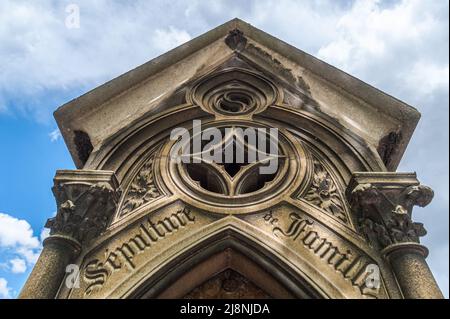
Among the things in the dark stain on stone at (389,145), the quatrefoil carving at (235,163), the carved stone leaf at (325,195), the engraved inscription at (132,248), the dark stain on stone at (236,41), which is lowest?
the engraved inscription at (132,248)

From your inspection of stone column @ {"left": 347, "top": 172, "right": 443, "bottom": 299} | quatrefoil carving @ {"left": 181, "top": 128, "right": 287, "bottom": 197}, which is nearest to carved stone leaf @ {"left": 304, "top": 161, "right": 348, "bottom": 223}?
stone column @ {"left": 347, "top": 172, "right": 443, "bottom": 299}

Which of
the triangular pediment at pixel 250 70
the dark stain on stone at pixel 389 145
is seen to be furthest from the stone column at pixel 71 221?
the dark stain on stone at pixel 389 145

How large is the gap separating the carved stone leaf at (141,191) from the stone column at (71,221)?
17 cm

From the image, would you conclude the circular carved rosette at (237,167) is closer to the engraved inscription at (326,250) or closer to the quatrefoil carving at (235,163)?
the quatrefoil carving at (235,163)

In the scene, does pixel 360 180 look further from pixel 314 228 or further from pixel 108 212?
pixel 108 212

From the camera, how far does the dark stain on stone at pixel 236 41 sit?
700 cm

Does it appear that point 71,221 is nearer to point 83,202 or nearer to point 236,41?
point 83,202

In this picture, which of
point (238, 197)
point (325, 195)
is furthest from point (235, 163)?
point (325, 195)

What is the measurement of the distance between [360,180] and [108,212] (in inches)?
120

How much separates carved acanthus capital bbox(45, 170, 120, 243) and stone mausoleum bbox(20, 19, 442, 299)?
1cm

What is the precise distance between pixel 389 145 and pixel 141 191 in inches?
145

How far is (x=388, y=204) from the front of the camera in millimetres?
4211

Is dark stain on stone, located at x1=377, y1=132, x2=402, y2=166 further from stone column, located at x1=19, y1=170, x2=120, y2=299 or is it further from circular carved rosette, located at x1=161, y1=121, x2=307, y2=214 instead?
stone column, located at x1=19, y1=170, x2=120, y2=299

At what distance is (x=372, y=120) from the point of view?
560 cm
